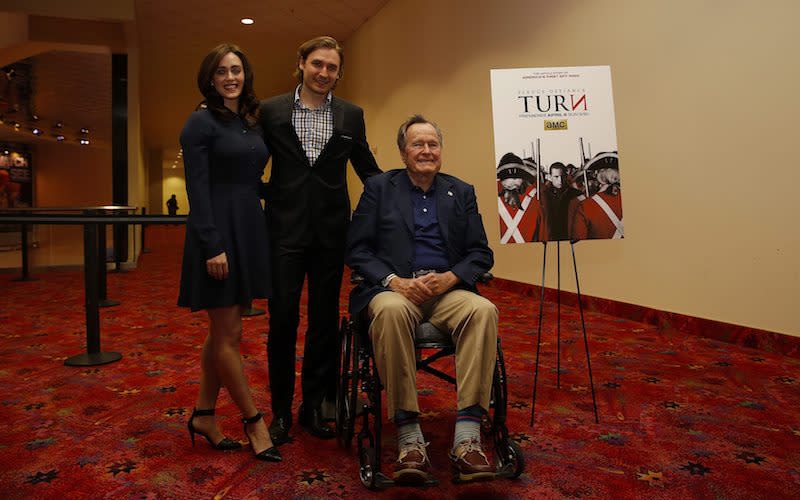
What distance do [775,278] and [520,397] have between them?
76.4 inches

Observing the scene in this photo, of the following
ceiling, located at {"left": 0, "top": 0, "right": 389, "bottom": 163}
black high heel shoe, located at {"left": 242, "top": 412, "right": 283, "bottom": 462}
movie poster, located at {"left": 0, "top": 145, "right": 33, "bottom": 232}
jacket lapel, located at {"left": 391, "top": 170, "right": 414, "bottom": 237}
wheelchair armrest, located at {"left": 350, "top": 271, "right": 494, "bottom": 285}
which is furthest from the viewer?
movie poster, located at {"left": 0, "top": 145, "right": 33, "bottom": 232}

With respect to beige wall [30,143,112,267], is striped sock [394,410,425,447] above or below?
below

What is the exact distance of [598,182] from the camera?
2.69m

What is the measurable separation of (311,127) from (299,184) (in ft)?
0.80

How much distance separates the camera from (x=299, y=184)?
7.55 feet

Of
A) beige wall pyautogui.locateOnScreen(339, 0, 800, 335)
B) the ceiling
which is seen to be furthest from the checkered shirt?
the ceiling

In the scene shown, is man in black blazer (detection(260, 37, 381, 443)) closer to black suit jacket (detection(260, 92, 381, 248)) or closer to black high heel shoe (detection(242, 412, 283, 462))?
black suit jacket (detection(260, 92, 381, 248))

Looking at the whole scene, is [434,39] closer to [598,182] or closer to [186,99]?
[598,182]

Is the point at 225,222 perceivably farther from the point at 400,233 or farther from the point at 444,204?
the point at 444,204

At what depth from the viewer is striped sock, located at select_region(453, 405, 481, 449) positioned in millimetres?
1946

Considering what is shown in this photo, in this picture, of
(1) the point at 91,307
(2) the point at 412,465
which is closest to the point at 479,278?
(2) the point at 412,465

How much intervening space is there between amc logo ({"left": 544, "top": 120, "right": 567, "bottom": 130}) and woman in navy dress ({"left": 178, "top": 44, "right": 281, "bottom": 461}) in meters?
1.28

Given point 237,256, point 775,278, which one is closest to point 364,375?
point 237,256

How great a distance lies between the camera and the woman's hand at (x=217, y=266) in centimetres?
203
